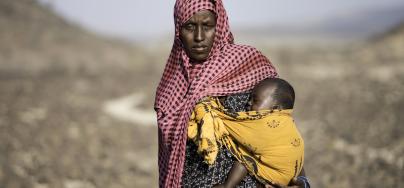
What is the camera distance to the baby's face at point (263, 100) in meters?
2.50

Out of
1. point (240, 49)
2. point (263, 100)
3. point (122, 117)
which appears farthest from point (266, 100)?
point (122, 117)

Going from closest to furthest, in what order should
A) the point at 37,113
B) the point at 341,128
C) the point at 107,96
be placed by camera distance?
the point at 341,128, the point at 37,113, the point at 107,96

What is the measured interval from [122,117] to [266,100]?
14.8m

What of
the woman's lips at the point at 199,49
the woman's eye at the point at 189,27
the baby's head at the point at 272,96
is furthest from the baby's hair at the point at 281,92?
the woman's eye at the point at 189,27

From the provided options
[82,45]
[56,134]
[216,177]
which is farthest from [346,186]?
[82,45]

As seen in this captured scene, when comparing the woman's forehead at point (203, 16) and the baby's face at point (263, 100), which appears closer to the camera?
the baby's face at point (263, 100)

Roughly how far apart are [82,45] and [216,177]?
30.5 metres

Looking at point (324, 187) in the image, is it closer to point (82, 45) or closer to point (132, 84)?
point (132, 84)

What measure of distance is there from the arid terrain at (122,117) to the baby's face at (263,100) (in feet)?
17.7

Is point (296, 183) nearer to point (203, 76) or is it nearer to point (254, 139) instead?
point (254, 139)

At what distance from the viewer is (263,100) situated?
250 cm

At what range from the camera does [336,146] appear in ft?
36.4

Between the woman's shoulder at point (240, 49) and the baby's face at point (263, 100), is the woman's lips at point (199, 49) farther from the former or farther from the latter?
the baby's face at point (263, 100)

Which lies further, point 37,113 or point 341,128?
point 37,113
